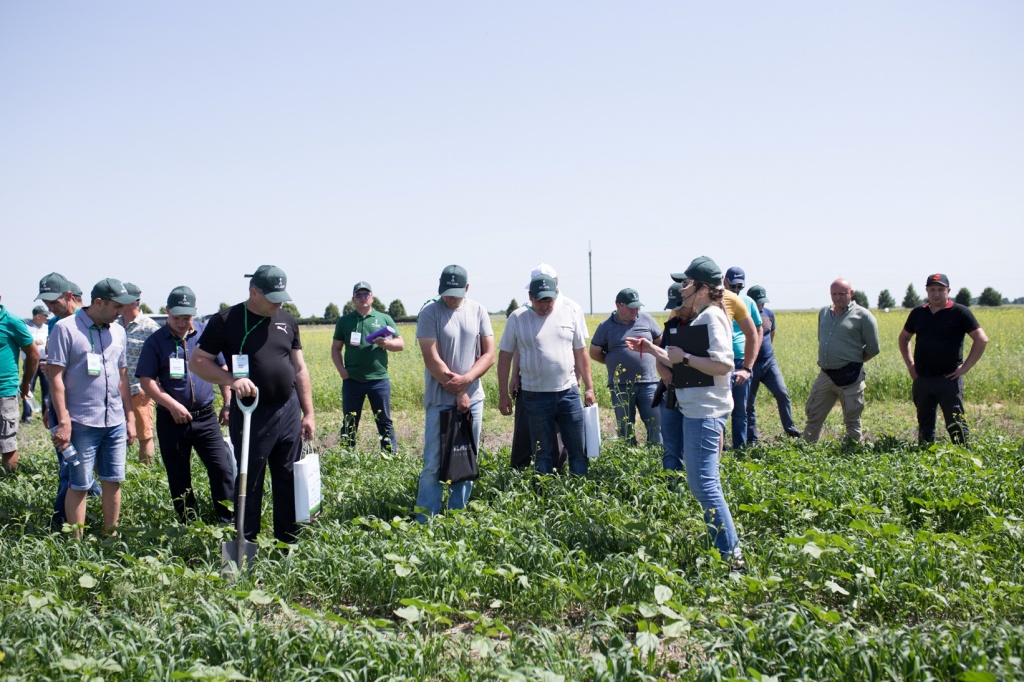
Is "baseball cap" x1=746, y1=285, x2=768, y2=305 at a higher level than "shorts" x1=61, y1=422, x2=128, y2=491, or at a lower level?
higher

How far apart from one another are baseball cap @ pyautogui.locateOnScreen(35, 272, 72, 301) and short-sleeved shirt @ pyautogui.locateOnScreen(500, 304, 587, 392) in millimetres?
3703

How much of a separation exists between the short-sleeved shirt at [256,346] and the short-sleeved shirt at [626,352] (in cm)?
362

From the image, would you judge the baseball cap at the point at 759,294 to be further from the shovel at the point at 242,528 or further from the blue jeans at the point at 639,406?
the shovel at the point at 242,528

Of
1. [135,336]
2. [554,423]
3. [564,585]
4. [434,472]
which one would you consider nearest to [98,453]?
[135,336]

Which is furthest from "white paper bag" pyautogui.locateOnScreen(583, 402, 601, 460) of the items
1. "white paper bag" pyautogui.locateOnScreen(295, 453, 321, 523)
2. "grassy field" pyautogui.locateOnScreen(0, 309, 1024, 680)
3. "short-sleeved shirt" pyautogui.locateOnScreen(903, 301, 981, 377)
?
"short-sleeved shirt" pyautogui.locateOnScreen(903, 301, 981, 377)

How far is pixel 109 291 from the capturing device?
4.99 m

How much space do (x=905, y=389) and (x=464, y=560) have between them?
10.4 metres

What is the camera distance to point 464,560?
4.00m

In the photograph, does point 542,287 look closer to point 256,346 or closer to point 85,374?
point 256,346

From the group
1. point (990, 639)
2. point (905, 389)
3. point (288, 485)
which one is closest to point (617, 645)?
point (990, 639)

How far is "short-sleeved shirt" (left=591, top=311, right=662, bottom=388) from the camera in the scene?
735 centimetres

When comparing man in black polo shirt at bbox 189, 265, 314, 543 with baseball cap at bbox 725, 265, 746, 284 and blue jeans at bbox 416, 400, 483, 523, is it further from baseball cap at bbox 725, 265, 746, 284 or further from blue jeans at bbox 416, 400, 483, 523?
baseball cap at bbox 725, 265, 746, 284

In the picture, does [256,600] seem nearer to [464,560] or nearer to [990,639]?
[464,560]

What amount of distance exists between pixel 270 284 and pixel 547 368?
2.11 m
